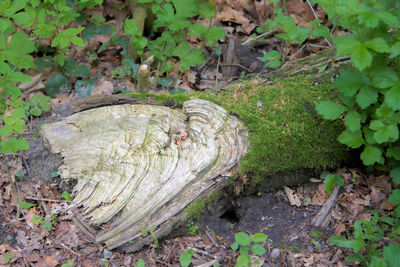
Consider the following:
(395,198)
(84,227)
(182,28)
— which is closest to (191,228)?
(84,227)

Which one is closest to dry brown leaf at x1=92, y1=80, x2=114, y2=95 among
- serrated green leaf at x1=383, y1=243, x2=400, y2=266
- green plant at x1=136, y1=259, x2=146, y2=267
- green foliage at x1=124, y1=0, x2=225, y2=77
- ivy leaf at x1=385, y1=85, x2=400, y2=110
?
green foliage at x1=124, y1=0, x2=225, y2=77

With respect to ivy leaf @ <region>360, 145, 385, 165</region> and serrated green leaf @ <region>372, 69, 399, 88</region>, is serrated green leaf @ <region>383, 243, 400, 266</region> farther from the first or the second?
serrated green leaf @ <region>372, 69, 399, 88</region>

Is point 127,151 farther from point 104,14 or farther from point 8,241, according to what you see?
point 104,14

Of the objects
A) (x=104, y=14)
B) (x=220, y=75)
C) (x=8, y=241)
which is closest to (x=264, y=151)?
(x=220, y=75)

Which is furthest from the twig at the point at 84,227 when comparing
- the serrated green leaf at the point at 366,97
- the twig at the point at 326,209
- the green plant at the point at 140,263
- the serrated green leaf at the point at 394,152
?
the serrated green leaf at the point at 394,152

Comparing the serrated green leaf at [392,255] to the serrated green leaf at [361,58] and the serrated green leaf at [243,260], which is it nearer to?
the serrated green leaf at [243,260]

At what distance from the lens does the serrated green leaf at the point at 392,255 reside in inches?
89.4

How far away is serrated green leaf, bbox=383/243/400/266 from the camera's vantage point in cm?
227

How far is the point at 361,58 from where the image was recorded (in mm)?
2264

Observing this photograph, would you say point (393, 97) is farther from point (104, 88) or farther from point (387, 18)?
point (104, 88)

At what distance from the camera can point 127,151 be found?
117 inches

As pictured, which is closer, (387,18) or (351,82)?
(387,18)

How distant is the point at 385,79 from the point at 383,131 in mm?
361

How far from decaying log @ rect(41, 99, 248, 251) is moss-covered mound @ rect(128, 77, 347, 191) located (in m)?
0.12
